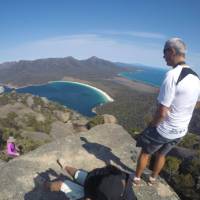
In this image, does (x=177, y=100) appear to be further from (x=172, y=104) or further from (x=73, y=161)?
(x=73, y=161)

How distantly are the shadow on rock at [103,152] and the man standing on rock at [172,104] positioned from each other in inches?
84.6

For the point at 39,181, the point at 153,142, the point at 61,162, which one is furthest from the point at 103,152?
the point at 153,142

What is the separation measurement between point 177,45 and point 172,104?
1112 millimetres

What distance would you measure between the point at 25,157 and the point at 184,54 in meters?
5.52

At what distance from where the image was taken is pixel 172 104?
5.14 meters

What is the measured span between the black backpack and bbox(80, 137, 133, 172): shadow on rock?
338 centimetres

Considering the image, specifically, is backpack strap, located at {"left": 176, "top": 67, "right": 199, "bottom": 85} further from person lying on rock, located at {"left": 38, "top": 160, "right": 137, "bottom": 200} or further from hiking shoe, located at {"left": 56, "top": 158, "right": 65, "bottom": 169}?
hiking shoe, located at {"left": 56, "top": 158, "right": 65, "bottom": 169}

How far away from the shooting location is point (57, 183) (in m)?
5.25

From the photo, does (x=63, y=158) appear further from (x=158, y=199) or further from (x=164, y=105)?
(x=164, y=105)

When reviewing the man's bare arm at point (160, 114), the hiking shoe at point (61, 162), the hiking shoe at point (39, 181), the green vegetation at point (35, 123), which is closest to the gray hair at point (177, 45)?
the man's bare arm at point (160, 114)

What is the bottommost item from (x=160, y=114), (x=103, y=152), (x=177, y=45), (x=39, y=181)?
(x=39, y=181)

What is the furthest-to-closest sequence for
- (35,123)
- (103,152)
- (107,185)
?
(35,123), (103,152), (107,185)

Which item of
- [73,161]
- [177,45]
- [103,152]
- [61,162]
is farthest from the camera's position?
[103,152]

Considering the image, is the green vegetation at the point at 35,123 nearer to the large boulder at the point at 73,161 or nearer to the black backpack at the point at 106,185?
the large boulder at the point at 73,161
